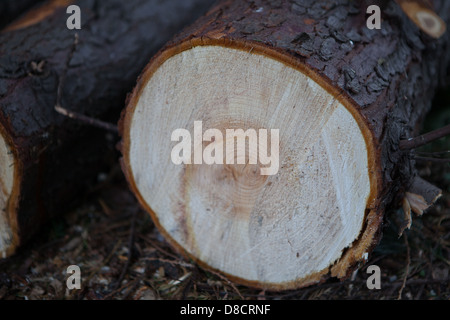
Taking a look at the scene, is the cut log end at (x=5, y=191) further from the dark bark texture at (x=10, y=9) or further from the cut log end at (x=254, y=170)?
the dark bark texture at (x=10, y=9)

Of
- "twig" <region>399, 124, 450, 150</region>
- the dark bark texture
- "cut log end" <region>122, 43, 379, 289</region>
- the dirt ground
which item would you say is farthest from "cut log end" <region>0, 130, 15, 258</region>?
"twig" <region>399, 124, 450, 150</region>

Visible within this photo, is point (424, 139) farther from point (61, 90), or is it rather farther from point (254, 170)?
point (61, 90)

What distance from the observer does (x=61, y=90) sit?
2.04 metres

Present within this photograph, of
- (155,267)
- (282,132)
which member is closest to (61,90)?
(155,267)

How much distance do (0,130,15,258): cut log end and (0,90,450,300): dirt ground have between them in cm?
13

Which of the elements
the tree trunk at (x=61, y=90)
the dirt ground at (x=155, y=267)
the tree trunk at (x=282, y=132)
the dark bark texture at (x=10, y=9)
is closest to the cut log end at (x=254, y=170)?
the tree trunk at (x=282, y=132)

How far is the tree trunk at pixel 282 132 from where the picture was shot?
1504 mm

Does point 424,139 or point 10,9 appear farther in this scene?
point 10,9

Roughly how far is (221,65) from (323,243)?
78cm

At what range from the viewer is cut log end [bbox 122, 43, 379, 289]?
1.51 meters

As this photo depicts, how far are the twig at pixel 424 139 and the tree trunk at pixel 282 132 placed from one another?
0.03 metres

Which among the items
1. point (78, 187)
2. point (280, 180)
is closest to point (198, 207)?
point (280, 180)

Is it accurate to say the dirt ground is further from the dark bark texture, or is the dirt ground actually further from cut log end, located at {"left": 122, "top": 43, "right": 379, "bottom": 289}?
the dark bark texture

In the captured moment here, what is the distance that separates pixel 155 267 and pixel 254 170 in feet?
2.56
